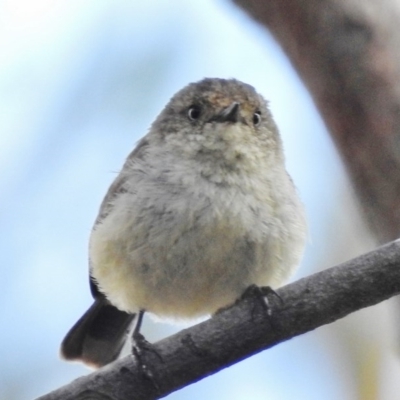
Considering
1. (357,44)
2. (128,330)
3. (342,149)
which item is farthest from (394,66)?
(128,330)

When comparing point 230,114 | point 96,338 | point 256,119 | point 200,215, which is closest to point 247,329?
point 200,215

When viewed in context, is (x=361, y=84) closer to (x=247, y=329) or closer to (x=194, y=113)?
(x=247, y=329)

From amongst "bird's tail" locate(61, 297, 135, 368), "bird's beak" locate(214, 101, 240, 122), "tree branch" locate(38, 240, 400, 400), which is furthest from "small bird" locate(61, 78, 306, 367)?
"bird's tail" locate(61, 297, 135, 368)

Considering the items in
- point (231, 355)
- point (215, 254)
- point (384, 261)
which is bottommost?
point (231, 355)

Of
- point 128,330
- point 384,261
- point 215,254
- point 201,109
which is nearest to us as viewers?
point 384,261

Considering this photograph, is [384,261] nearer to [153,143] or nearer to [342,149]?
[342,149]

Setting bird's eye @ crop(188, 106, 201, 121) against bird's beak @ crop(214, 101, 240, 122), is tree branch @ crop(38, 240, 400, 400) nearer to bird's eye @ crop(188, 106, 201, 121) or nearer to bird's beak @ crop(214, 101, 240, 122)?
bird's beak @ crop(214, 101, 240, 122)

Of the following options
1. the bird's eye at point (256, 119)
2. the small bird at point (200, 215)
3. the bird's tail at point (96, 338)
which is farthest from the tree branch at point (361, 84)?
the bird's tail at point (96, 338)
